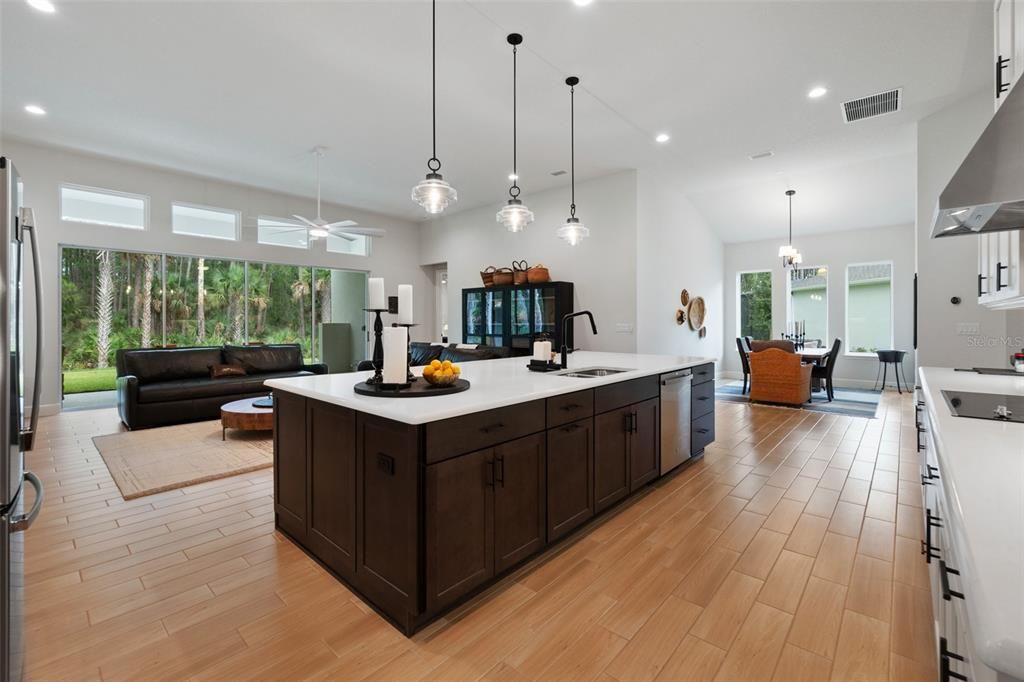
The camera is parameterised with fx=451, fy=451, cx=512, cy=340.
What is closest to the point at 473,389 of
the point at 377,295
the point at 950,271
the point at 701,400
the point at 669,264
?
the point at 377,295

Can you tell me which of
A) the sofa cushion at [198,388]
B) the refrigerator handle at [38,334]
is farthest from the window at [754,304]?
the refrigerator handle at [38,334]

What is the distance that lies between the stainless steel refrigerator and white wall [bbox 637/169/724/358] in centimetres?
577

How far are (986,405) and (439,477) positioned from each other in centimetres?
213

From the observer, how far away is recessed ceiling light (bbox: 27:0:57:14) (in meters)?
3.01

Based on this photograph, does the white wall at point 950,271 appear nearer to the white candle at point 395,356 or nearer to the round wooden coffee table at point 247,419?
the white candle at point 395,356

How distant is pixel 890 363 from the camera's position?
7.55m

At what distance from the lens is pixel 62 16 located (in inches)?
125

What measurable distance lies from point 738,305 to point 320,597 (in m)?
9.38

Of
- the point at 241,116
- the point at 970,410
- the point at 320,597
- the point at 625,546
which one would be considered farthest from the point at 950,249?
the point at 241,116

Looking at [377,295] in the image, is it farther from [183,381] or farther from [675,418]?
[183,381]

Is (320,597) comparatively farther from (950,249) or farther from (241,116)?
(950,249)

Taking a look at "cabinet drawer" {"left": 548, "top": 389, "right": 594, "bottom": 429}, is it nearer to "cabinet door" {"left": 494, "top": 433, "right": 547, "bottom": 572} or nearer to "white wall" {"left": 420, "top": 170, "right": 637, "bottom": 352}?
"cabinet door" {"left": 494, "top": 433, "right": 547, "bottom": 572}

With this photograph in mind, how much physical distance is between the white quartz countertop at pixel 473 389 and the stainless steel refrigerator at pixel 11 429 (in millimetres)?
952

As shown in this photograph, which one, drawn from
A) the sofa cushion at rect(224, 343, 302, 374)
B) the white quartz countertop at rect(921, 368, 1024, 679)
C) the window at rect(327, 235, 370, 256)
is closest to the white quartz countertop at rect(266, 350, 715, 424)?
the white quartz countertop at rect(921, 368, 1024, 679)
